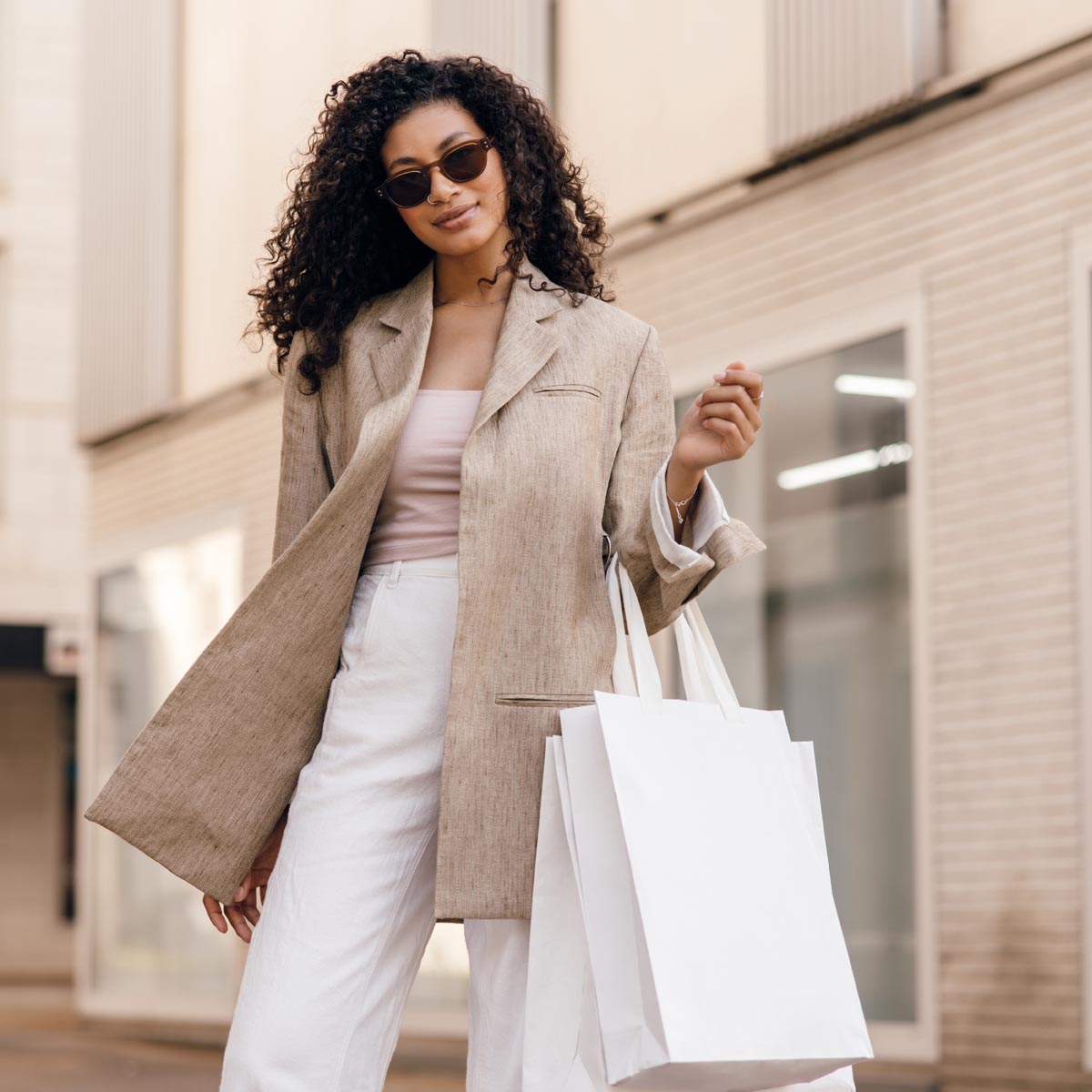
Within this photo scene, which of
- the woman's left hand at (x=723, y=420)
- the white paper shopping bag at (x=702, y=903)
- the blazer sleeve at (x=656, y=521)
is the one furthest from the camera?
the blazer sleeve at (x=656, y=521)

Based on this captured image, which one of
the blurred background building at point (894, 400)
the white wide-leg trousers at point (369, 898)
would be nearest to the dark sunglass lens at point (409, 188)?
the white wide-leg trousers at point (369, 898)

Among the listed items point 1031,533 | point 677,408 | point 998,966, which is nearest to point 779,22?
point 677,408

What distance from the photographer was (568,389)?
2.79 m

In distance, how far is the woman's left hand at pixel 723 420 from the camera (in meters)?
2.51

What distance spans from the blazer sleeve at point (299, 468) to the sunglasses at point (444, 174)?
1.02 feet

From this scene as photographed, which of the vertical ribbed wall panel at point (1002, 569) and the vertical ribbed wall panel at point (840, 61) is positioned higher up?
the vertical ribbed wall panel at point (840, 61)

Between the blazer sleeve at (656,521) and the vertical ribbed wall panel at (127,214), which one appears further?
the vertical ribbed wall panel at (127,214)

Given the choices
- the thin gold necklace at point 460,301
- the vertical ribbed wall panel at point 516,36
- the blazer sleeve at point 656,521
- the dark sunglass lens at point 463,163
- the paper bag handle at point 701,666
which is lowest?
the paper bag handle at point 701,666

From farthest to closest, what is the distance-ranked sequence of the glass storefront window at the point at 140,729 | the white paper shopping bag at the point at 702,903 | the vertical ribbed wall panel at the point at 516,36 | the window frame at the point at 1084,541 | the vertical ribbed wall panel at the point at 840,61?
the glass storefront window at the point at 140,729 < the vertical ribbed wall panel at the point at 516,36 < the vertical ribbed wall panel at the point at 840,61 < the window frame at the point at 1084,541 < the white paper shopping bag at the point at 702,903

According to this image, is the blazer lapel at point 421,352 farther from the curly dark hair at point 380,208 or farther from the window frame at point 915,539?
the window frame at point 915,539

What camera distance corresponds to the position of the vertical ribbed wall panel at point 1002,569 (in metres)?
6.59

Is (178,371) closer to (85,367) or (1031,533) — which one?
(85,367)

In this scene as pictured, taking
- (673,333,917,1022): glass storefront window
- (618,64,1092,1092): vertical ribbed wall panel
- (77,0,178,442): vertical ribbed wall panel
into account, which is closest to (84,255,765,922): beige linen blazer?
(618,64,1092,1092): vertical ribbed wall panel

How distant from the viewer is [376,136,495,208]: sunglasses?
2.85 m
